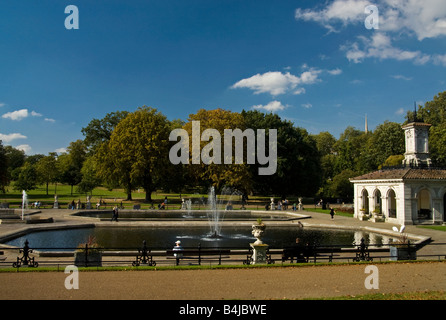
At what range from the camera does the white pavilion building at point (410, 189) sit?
32.5 metres

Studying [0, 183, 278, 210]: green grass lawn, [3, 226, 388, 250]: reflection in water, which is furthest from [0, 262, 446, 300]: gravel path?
[0, 183, 278, 210]: green grass lawn

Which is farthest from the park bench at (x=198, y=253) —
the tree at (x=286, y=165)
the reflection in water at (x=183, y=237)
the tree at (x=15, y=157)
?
the tree at (x=15, y=157)

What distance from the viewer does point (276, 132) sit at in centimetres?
6431

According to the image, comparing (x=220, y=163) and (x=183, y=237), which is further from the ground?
(x=220, y=163)

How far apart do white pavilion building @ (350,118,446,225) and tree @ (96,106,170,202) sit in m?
30.8

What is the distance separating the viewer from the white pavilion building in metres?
32.5

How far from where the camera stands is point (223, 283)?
11.9m

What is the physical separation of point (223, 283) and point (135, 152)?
46.6 metres

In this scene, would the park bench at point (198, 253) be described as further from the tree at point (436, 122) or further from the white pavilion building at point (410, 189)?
the tree at point (436, 122)

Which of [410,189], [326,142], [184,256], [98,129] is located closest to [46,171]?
[98,129]

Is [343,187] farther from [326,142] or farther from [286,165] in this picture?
[326,142]
